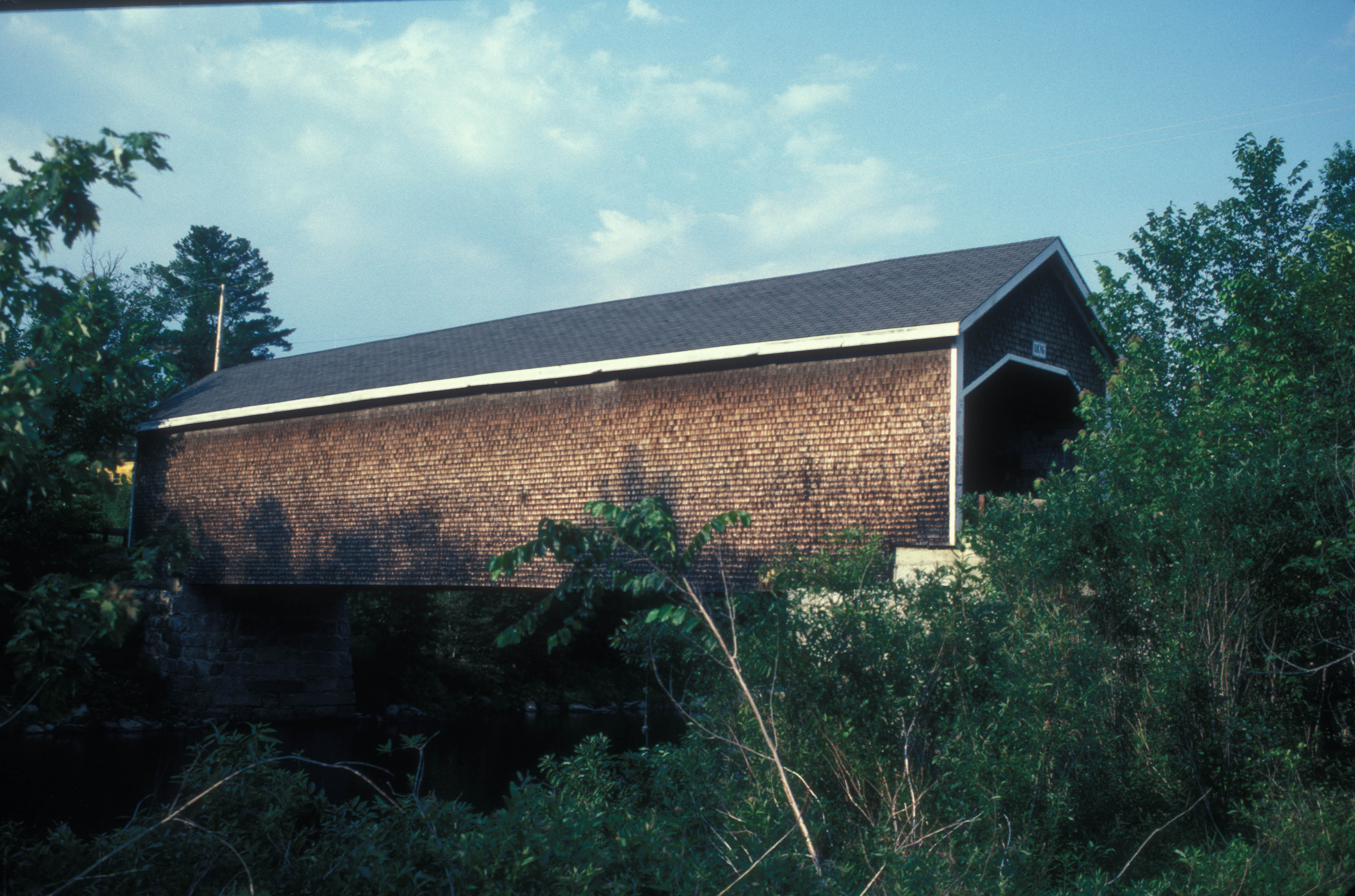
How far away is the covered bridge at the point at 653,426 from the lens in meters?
10.2

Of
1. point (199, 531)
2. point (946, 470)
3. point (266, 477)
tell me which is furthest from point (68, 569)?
point (946, 470)

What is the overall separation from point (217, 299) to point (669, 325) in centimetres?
3399

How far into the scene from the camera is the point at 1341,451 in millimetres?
7070

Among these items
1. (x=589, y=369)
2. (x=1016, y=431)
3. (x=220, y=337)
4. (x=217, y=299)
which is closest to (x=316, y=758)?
(x=589, y=369)

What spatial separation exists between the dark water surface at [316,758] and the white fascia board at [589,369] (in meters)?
4.21

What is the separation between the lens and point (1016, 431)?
1454cm

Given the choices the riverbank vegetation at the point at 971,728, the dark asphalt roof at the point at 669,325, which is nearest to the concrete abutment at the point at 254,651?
the dark asphalt roof at the point at 669,325

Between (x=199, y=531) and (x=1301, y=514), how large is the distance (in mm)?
15714

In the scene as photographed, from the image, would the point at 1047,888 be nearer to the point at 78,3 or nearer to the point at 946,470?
the point at 946,470

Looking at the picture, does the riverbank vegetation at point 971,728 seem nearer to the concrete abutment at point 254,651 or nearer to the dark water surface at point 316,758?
the dark water surface at point 316,758

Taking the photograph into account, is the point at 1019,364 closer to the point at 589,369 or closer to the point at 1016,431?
the point at 1016,431

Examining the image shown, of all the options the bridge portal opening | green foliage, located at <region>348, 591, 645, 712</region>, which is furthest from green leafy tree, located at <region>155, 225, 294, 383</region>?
the bridge portal opening

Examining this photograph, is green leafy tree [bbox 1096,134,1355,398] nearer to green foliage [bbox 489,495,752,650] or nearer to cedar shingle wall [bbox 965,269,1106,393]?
cedar shingle wall [bbox 965,269,1106,393]

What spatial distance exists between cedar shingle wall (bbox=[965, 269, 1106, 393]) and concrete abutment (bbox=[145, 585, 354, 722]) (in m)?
11.8
